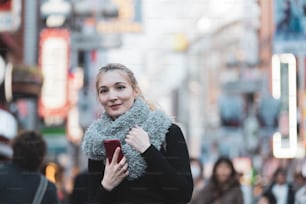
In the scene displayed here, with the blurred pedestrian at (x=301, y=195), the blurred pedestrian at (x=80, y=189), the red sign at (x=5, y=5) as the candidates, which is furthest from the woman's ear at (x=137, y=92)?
the red sign at (x=5, y=5)

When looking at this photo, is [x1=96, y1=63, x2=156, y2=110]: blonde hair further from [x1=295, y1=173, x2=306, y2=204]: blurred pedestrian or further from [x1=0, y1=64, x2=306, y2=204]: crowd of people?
[x1=295, y1=173, x2=306, y2=204]: blurred pedestrian

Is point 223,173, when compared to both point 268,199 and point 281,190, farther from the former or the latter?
point 281,190

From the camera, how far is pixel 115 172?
192 cm

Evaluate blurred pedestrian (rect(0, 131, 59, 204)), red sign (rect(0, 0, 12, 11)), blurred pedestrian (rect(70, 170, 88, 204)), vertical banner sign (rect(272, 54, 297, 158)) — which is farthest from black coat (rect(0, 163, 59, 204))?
vertical banner sign (rect(272, 54, 297, 158))

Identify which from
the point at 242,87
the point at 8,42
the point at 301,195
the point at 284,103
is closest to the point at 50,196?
the point at 301,195

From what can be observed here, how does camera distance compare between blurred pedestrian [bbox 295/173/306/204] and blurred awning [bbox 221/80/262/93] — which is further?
blurred awning [bbox 221/80/262/93]

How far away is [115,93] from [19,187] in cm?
82

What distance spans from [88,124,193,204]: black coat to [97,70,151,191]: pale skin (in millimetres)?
27

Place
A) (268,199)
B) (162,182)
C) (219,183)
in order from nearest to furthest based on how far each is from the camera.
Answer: (162,182), (219,183), (268,199)

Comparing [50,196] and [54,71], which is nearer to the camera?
[50,196]

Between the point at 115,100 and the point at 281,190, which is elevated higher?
the point at 115,100

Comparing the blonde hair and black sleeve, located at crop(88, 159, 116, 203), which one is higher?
the blonde hair

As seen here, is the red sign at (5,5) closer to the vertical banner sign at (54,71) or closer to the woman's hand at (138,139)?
the vertical banner sign at (54,71)

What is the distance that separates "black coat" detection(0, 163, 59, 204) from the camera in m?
2.65
